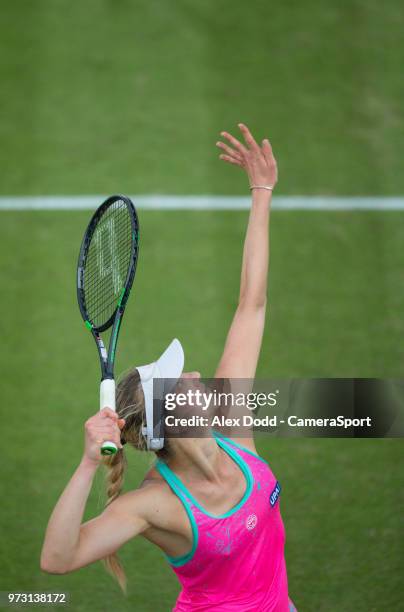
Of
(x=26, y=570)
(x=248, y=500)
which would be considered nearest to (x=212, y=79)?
(x=26, y=570)

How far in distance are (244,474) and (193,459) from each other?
10.0 inches

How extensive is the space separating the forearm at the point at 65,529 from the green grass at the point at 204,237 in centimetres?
155

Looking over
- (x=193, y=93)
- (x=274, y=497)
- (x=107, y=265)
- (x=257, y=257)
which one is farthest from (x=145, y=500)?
(x=193, y=93)

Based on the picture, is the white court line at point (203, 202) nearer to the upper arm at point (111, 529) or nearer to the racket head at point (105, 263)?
the racket head at point (105, 263)

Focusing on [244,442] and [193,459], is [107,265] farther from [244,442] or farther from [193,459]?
[193,459]

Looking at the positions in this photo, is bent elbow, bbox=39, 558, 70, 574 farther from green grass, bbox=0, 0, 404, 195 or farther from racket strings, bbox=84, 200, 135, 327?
green grass, bbox=0, 0, 404, 195

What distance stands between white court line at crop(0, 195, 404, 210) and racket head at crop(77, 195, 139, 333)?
257cm

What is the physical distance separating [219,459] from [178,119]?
483 cm

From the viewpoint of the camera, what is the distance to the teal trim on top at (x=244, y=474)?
4.35m

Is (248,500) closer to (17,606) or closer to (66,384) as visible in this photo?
(17,606)

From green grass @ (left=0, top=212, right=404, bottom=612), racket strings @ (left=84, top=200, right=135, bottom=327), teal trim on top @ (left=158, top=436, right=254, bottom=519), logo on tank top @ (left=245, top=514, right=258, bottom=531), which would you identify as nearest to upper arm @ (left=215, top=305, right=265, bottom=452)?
teal trim on top @ (left=158, top=436, right=254, bottom=519)

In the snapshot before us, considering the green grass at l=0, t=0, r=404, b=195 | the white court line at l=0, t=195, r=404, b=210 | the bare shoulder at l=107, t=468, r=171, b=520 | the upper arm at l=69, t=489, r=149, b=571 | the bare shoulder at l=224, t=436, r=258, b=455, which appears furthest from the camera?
the green grass at l=0, t=0, r=404, b=195

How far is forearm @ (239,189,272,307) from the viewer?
16.6 feet

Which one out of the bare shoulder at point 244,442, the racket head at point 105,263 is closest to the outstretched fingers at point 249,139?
the racket head at point 105,263
